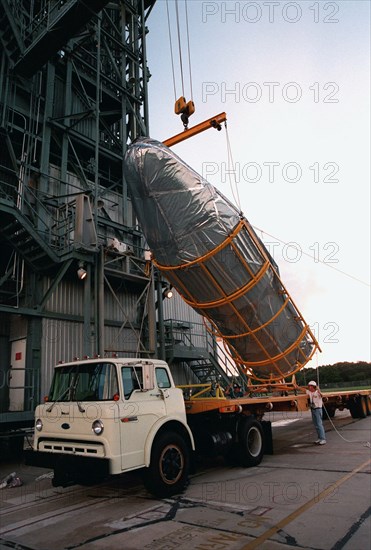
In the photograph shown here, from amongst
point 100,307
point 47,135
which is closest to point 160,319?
point 100,307

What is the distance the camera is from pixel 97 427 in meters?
5.82

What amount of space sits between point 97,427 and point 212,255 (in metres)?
3.55

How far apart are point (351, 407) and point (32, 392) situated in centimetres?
1219

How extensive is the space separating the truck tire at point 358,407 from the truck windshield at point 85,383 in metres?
12.6

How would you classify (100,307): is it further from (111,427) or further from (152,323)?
(111,427)

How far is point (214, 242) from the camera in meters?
7.54

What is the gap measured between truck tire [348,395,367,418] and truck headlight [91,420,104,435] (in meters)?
12.9

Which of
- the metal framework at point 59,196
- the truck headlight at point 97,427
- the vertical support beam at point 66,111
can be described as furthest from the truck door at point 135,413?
the vertical support beam at point 66,111

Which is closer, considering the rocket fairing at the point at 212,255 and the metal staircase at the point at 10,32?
the rocket fairing at the point at 212,255

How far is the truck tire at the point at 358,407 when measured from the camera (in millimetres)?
16016

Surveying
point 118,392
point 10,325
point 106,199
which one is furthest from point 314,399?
point 106,199

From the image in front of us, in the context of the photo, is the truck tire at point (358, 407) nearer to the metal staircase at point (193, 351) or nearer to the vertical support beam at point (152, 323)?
the metal staircase at point (193, 351)

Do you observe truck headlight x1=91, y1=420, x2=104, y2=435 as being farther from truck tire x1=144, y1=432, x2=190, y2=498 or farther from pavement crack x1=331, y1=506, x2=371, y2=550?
pavement crack x1=331, y1=506, x2=371, y2=550

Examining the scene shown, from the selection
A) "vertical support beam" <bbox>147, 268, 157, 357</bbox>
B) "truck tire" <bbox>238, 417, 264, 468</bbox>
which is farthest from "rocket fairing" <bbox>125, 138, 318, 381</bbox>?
"vertical support beam" <bbox>147, 268, 157, 357</bbox>
